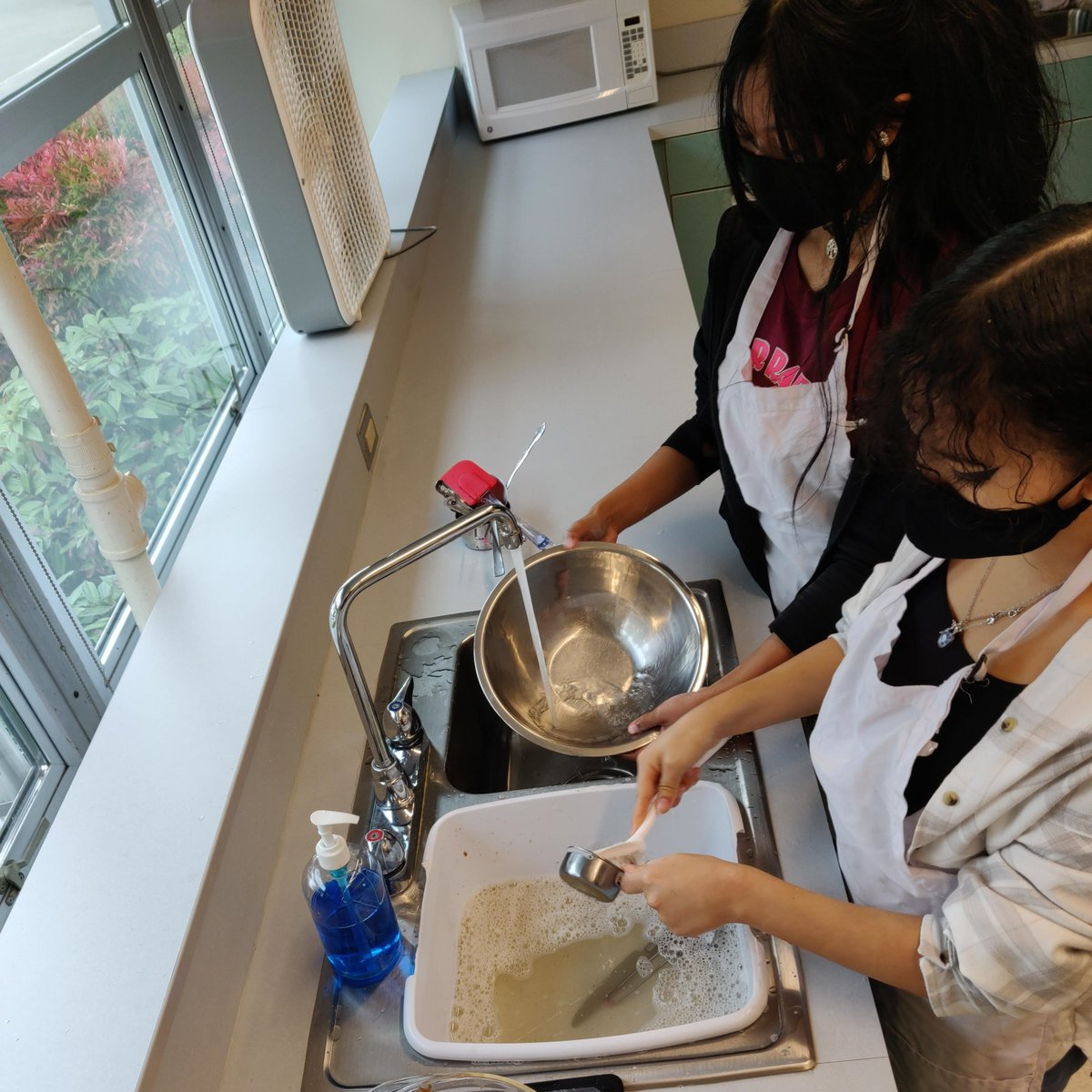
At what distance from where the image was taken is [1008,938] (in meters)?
0.73

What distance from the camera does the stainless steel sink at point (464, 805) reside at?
0.86 m

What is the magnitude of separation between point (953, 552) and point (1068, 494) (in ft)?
0.37

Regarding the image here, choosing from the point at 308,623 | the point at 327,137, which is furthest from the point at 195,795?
the point at 327,137

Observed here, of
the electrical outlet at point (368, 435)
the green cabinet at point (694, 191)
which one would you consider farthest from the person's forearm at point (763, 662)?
the green cabinet at point (694, 191)

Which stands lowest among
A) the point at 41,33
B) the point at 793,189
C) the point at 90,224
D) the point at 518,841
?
the point at 518,841

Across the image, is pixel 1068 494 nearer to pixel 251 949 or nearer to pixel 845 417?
pixel 845 417

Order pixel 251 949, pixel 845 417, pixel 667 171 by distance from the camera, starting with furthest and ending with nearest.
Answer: pixel 667 171, pixel 845 417, pixel 251 949

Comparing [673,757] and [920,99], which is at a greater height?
[920,99]

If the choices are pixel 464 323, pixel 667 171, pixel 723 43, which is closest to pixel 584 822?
pixel 464 323

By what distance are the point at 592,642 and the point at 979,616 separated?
1.80 ft

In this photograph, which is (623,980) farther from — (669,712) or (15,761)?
(15,761)

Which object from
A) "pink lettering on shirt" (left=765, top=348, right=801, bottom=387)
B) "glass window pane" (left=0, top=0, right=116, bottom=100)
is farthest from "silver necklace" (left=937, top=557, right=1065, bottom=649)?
"glass window pane" (left=0, top=0, right=116, bottom=100)

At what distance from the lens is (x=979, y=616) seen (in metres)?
0.86

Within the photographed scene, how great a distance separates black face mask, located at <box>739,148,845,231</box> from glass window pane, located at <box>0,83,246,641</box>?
1072mm
